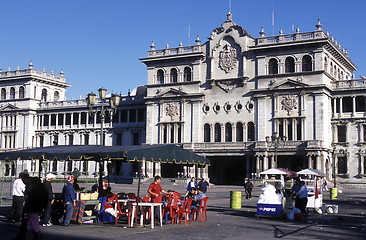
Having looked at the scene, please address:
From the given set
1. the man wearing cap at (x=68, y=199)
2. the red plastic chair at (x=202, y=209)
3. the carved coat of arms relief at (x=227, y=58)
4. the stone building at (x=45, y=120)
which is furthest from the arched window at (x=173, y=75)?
the man wearing cap at (x=68, y=199)

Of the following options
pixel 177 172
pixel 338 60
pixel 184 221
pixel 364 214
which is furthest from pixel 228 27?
pixel 184 221

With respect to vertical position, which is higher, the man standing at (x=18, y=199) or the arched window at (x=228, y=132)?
the arched window at (x=228, y=132)

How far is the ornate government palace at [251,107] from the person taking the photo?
192 ft

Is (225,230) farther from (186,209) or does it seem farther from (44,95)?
(44,95)

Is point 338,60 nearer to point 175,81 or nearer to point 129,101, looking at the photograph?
point 175,81

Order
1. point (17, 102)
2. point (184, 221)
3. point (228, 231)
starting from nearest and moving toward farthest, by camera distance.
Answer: point (228, 231), point (184, 221), point (17, 102)

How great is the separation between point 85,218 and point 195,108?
47.0 metres

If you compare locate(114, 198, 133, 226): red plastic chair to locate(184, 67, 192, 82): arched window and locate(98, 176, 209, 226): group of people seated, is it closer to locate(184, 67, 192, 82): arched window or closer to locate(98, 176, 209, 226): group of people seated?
locate(98, 176, 209, 226): group of people seated

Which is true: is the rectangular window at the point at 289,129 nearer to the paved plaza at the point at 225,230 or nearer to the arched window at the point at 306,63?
the arched window at the point at 306,63

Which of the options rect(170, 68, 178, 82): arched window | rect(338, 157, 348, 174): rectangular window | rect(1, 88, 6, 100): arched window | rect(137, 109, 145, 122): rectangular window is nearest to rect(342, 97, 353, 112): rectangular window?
rect(338, 157, 348, 174): rectangular window

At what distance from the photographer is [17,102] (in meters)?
81.0

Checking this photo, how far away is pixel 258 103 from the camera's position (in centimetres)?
6125

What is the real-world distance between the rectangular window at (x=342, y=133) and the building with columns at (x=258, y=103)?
0.11 metres

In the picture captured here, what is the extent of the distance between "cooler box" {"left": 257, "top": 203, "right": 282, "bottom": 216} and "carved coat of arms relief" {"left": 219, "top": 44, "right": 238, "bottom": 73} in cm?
4287
